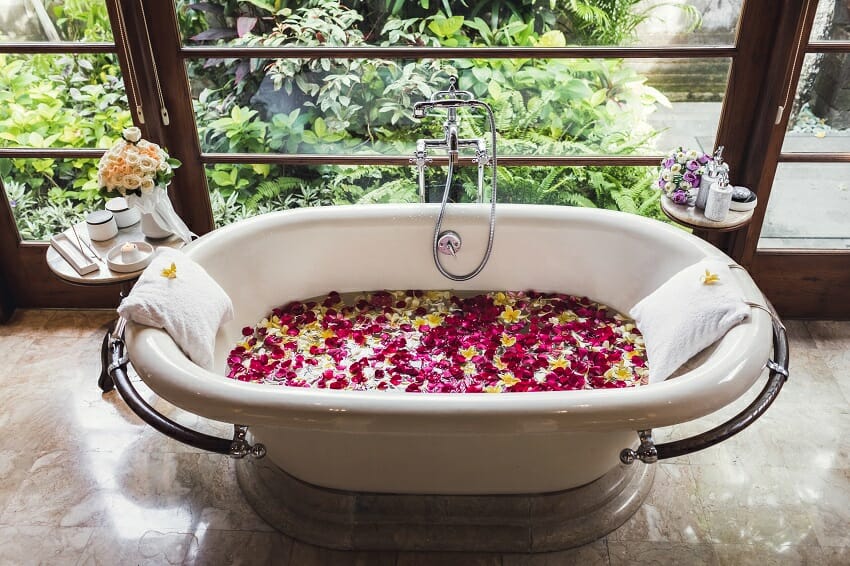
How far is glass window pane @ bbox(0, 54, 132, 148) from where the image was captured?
2.54 m

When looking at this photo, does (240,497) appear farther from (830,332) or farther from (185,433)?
(830,332)

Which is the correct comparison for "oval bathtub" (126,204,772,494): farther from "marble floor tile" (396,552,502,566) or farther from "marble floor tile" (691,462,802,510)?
"marble floor tile" (691,462,802,510)

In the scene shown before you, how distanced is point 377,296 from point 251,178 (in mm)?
699

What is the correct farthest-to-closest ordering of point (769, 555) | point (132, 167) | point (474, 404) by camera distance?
point (132, 167) → point (769, 555) → point (474, 404)

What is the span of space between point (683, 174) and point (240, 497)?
174 centimetres

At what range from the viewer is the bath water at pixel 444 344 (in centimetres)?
227

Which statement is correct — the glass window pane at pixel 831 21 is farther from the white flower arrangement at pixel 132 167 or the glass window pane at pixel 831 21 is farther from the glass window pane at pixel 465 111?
the white flower arrangement at pixel 132 167

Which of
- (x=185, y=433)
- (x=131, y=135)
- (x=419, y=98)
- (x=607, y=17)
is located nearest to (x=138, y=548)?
(x=185, y=433)

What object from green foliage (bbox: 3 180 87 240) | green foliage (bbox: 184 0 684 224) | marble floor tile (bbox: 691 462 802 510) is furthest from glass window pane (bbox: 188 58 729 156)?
marble floor tile (bbox: 691 462 802 510)

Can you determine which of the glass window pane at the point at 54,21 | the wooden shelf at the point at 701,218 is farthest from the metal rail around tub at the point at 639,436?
the glass window pane at the point at 54,21

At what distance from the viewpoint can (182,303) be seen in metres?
2.02

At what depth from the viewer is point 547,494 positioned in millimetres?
2047

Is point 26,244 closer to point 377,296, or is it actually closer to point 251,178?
point 251,178

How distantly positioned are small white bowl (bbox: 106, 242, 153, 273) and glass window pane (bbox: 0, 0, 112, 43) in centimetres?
77
